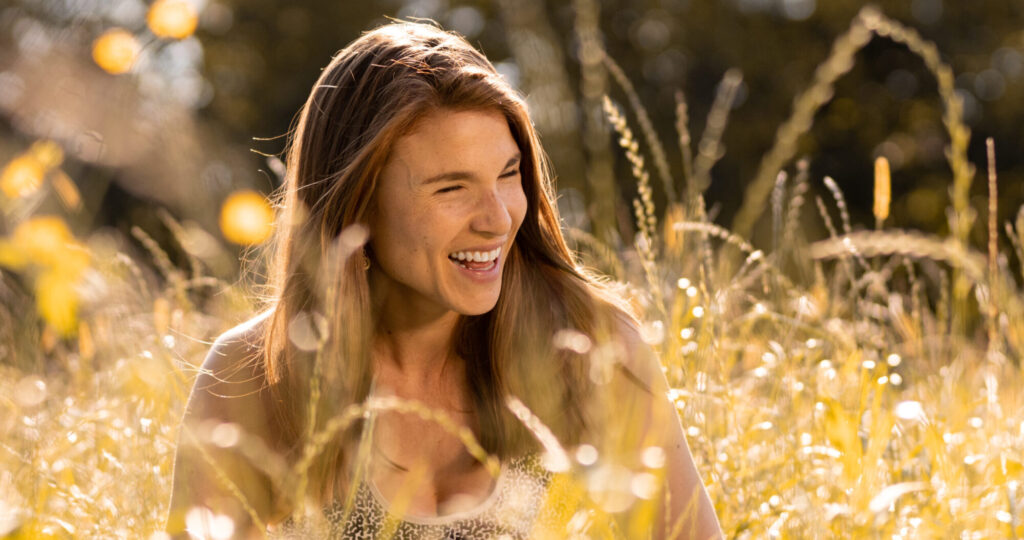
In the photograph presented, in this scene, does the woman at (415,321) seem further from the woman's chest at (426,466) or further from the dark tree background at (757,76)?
the dark tree background at (757,76)

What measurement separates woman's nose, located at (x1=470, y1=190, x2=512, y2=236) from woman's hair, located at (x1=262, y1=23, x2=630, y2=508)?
0.68 ft

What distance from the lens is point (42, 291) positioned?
4.91ft

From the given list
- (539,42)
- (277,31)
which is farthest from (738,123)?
(539,42)

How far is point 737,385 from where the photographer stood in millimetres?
2541

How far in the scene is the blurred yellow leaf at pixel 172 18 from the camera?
7.99 ft

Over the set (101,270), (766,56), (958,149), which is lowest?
(766,56)

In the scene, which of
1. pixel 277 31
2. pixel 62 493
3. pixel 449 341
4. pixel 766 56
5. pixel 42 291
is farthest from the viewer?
pixel 277 31

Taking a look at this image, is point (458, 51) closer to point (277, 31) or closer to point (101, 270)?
point (101, 270)

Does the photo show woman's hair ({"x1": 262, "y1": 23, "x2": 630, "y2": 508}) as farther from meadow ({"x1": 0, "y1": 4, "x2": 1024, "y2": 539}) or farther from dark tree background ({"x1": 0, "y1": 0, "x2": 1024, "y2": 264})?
dark tree background ({"x1": 0, "y1": 0, "x2": 1024, "y2": 264})

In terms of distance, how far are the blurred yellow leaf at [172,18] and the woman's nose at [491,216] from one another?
2.64 ft

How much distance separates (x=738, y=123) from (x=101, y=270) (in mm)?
12510

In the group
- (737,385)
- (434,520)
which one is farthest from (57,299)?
(737,385)

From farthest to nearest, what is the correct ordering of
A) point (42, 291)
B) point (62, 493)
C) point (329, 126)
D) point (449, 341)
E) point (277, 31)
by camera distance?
1. point (277, 31)
2. point (449, 341)
3. point (329, 126)
4. point (62, 493)
5. point (42, 291)

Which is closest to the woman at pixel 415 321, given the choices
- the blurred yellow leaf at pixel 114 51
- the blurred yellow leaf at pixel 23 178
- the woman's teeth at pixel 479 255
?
the woman's teeth at pixel 479 255
